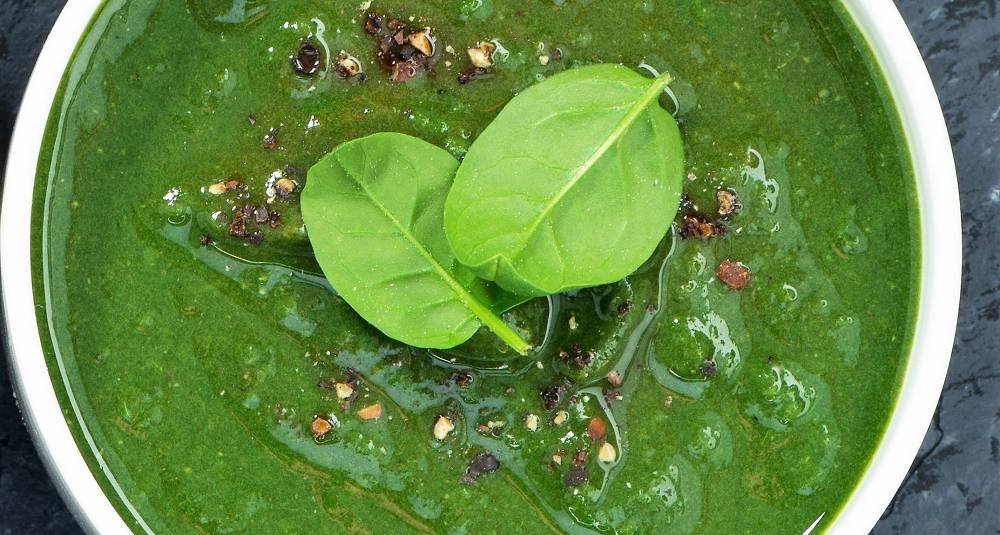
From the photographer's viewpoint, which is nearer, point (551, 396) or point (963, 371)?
point (551, 396)

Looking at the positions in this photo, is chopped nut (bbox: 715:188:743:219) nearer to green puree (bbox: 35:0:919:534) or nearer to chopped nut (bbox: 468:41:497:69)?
green puree (bbox: 35:0:919:534)

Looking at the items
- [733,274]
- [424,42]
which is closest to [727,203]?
[733,274]

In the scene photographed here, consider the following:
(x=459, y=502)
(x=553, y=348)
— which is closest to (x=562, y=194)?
(x=553, y=348)

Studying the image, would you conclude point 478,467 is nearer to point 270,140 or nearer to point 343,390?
point 343,390

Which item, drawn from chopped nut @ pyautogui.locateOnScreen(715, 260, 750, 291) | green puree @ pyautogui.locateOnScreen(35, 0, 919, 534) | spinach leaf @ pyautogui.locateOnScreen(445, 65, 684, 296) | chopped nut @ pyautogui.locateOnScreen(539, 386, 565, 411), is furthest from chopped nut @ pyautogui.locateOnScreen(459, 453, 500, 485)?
chopped nut @ pyautogui.locateOnScreen(715, 260, 750, 291)

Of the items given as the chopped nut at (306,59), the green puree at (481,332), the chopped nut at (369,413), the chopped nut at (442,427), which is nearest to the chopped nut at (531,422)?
the green puree at (481,332)
